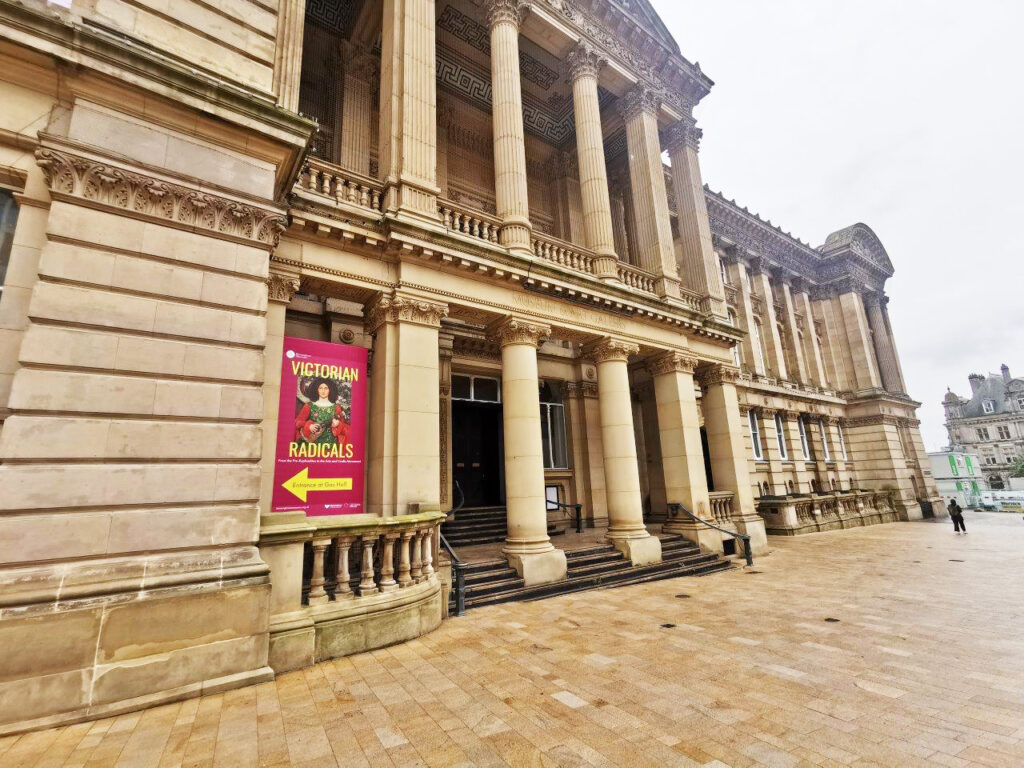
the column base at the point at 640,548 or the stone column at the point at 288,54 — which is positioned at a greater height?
the stone column at the point at 288,54

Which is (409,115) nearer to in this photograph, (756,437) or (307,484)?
(307,484)

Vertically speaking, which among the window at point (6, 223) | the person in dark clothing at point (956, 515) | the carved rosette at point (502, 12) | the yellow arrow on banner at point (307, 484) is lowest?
the person in dark clothing at point (956, 515)

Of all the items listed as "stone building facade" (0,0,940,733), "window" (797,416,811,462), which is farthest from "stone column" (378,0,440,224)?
"window" (797,416,811,462)

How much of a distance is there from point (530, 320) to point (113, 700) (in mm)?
8589

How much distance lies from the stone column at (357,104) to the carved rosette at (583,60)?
578 cm

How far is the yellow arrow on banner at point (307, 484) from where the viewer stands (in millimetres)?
6922

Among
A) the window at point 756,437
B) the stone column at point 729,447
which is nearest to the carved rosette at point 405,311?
the stone column at point 729,447

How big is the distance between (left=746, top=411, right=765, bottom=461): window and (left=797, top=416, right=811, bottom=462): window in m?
4.03

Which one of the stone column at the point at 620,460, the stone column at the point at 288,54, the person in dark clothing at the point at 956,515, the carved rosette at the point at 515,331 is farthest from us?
the person in dark clothing at the point at 956,515

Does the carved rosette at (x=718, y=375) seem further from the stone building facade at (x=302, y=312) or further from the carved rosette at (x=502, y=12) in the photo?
the carved rosette at (x=502, y=12)

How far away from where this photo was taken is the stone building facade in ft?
14.5

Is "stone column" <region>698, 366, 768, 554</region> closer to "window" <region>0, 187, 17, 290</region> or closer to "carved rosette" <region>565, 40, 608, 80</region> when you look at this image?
"carved rosette" <region>565, 40, 608, 80</region>

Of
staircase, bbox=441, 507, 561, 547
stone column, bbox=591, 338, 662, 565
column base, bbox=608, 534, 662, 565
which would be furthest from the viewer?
staircase, bbox=441, 507, 561, 547

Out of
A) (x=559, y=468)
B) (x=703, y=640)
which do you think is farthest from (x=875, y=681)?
(x=559, y=468)
